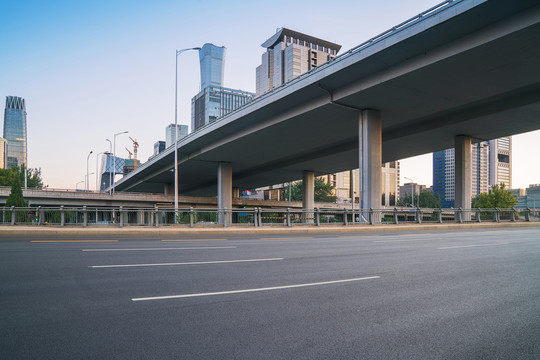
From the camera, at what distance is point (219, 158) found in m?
54.0

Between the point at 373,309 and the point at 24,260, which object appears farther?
the point at 24,260

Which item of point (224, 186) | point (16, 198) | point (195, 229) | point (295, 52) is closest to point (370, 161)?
point (195, 229)

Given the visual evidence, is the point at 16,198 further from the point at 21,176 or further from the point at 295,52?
the point at 295,52

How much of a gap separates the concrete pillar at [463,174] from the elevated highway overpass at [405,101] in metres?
0.12

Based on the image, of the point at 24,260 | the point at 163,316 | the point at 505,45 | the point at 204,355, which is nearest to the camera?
the point at 204,355

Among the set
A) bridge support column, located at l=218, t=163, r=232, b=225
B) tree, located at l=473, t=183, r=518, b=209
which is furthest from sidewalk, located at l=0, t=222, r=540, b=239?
tree, located at l=473, t=183, r=518, b=209

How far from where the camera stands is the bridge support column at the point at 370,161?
32219 mm

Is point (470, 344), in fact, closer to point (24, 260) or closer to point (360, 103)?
point (24, 260)

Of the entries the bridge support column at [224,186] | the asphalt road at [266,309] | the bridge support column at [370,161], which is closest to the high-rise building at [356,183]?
the bridge support column at [224,186]

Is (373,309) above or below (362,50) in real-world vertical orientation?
below

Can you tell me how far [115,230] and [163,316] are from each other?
16.0 meters

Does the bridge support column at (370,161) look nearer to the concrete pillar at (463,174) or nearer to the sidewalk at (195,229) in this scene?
the sidewalk at (195,229)

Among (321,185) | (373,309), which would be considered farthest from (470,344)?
(321,185)

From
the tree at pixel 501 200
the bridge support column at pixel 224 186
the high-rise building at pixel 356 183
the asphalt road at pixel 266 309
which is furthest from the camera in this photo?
the high-rise building at pixel 356 183
